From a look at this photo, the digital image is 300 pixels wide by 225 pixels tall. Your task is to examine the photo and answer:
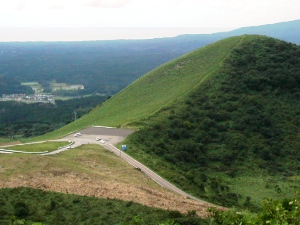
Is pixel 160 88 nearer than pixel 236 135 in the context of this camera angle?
No

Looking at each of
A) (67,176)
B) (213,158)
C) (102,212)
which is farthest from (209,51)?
(102,212)

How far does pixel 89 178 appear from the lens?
25953mm

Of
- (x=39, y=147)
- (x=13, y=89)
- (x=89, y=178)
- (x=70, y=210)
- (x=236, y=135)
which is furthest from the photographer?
(x=13, y=89)

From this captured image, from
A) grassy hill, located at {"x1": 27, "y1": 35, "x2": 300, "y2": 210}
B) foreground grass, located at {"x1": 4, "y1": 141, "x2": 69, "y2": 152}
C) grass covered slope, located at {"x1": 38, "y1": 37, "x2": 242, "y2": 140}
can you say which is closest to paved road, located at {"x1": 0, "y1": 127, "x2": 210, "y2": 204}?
foreground grass, located at {"x1": 4, "y1": 141, "x2": 69, "y2": 152}

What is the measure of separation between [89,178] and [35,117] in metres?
85.8

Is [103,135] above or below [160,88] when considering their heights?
below

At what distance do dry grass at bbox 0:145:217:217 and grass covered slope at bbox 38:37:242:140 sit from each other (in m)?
16.5

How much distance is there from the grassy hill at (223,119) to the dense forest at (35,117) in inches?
1108

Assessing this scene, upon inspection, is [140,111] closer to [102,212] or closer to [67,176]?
[67,176]

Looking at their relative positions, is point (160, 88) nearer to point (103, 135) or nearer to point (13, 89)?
point (103, 135)

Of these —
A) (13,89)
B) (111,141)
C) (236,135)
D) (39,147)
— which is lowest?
(13,89)

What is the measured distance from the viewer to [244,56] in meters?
60.2

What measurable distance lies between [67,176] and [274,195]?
14.7m

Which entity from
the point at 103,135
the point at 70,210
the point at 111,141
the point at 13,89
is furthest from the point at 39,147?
the point at 13,89
